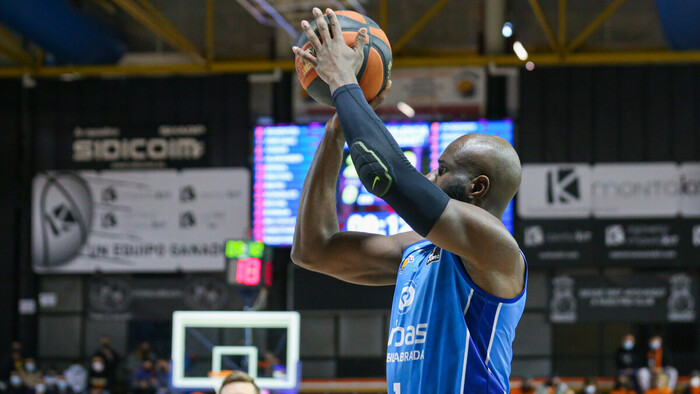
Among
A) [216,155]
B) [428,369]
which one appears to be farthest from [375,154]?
[216,155]

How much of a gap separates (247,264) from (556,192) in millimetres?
6732

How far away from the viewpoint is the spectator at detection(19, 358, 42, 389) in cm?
1711

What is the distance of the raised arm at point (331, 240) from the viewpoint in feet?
9.50

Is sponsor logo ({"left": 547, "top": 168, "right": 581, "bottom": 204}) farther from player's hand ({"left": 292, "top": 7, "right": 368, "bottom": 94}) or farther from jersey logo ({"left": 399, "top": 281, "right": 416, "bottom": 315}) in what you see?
player's hand ({"left": 292, "top": 7, "right": 368, "bottom": 94})

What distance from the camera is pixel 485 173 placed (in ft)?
8.40

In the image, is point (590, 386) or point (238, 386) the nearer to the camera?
point (238, 386)

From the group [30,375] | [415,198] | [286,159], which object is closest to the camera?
[415,198]

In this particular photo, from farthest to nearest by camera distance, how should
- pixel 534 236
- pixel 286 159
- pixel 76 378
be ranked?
pixel 76 378
pixel 534 236
pixel 286 159

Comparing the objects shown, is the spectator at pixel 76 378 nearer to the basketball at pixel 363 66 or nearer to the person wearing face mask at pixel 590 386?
the person wearing face mask at pixel 590 386

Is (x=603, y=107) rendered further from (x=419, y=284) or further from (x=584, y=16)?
(x=419, y=284)

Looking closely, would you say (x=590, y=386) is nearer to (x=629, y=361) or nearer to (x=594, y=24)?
(x=629, y=361)

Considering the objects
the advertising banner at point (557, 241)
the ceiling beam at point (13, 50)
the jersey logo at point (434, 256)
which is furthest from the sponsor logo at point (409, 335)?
the ceiling beam at point (13, 50)

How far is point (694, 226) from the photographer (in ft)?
54.3

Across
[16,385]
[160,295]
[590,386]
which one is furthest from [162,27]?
[590,386]
